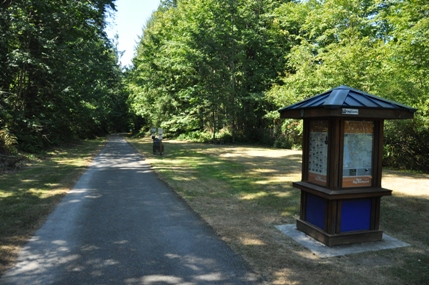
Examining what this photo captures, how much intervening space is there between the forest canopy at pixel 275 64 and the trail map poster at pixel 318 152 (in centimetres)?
855

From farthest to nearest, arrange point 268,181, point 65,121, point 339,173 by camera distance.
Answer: point 65,121 → point 268,181 → point 339,173

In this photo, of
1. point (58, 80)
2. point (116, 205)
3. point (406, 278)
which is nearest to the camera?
point (406, 278)

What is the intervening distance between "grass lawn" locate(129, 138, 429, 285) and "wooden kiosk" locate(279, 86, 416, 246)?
49 centimetres

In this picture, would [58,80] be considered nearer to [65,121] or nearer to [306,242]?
[65,121]

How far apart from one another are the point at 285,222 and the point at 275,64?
27341mm

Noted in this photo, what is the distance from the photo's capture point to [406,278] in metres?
3.90

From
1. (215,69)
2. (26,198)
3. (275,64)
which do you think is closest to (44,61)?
(26,198)

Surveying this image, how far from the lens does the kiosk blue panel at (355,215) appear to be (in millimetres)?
5008

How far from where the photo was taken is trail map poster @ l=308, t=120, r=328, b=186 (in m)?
5.11

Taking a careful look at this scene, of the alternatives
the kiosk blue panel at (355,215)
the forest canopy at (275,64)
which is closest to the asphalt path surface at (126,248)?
the kiosk blue panel at (355,215)

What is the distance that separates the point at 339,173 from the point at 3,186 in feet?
29.6

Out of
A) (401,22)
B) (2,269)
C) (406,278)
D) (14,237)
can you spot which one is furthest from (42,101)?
(406,278)

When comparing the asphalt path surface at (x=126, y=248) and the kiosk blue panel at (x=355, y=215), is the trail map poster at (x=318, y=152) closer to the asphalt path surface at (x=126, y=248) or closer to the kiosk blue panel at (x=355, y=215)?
the kiosk blue panel at (x=355, y=215)

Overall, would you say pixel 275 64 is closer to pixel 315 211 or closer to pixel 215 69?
pixel 215 69
